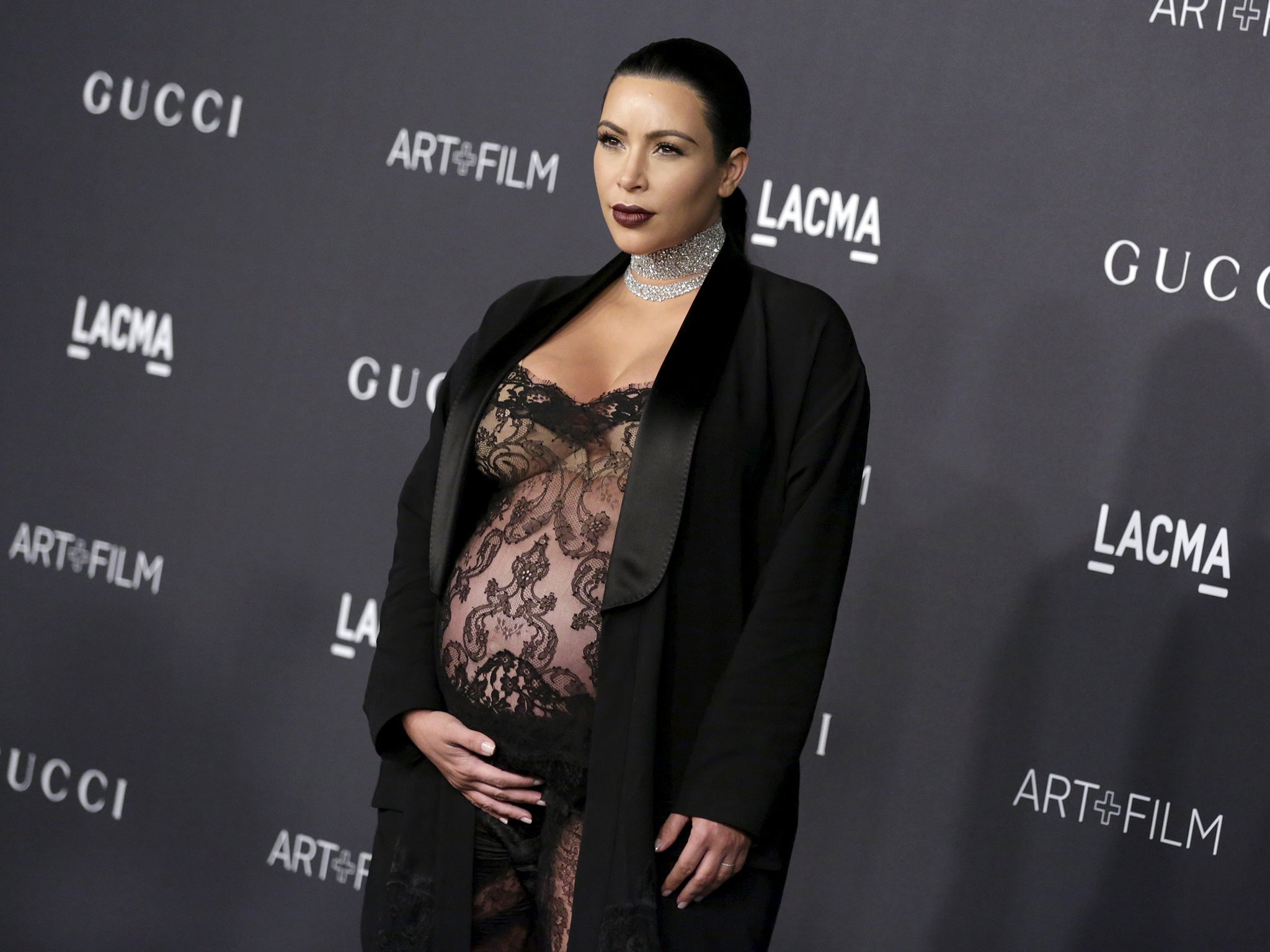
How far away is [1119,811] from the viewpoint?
2.80 meters

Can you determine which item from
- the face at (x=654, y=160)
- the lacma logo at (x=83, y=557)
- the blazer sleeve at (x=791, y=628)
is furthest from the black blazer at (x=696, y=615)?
the lacma logo at (x=83, y=557)

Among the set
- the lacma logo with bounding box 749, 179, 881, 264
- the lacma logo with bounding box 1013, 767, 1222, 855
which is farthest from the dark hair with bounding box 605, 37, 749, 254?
the lacma logo with bounding box 1013, 767, 1222, 855

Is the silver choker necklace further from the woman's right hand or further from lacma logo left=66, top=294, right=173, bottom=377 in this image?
lacma logo left=66, top=294, right=173, bottom=377

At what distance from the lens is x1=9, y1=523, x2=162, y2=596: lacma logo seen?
323 cm

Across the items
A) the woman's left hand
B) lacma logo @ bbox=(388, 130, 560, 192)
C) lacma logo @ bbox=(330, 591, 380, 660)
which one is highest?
lacma logo @ bbox=(388, 130, 560, 192)

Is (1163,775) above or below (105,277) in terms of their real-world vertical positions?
below

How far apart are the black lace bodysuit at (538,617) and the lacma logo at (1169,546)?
1.45 m

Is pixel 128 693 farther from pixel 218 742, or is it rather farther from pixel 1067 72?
pixel 1067 72

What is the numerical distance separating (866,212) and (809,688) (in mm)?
1511

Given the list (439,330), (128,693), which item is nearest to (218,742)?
(128,693)

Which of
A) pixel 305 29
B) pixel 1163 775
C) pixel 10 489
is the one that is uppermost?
pixel 305 29

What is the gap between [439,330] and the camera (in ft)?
10.2

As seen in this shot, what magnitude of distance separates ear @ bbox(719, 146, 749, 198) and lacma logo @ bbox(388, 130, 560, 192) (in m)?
1.30

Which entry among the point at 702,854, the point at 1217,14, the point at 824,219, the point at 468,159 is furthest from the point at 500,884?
the point at 1217,14
